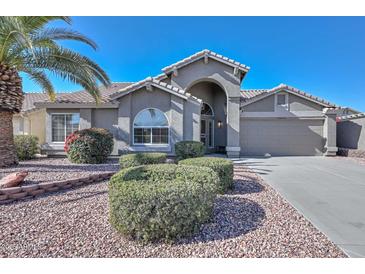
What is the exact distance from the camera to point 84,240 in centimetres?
383

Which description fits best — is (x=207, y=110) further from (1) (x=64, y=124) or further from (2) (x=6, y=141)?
(2) (x=6, y=141)

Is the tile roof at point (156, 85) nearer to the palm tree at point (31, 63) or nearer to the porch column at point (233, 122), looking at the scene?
the palm tree at point (31, 63)

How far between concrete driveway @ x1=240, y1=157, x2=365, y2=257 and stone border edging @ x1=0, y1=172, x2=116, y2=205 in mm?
6785

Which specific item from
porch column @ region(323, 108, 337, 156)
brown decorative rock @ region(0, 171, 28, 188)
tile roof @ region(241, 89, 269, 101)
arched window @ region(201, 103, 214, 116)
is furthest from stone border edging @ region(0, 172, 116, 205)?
porch column @ region(323, 108, 337, 156)

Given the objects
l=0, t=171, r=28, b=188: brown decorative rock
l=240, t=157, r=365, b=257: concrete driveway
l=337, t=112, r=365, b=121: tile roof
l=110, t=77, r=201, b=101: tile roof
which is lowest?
l=240, t=157, r=365, b=257: concrete driveway

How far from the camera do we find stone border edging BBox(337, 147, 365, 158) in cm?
1563

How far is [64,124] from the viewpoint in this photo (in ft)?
48.6

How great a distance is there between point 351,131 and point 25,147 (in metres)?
24.1

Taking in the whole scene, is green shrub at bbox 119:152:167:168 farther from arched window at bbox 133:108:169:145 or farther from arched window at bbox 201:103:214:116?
arched window at bbox 201:103:214:116

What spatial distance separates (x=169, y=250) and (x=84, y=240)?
1585 millimetres

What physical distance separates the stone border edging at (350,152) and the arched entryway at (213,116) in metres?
9.47

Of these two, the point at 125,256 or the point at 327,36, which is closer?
the point at 125,256
